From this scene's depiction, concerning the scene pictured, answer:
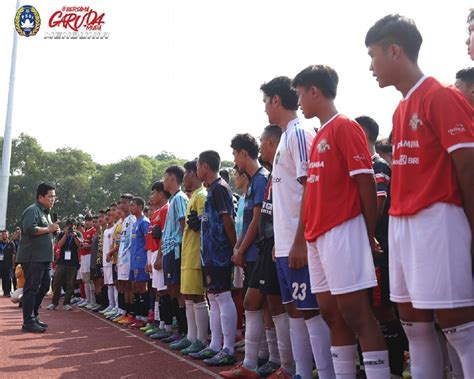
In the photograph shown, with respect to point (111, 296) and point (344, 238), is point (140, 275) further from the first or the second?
point (344, 238)

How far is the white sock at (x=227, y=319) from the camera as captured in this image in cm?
550

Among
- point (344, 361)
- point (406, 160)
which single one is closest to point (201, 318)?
point (344, 361)

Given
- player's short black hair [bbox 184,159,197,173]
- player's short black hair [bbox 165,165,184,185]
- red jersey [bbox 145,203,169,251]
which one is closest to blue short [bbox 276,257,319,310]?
player's short black hair [bbox 184,159,197,173]

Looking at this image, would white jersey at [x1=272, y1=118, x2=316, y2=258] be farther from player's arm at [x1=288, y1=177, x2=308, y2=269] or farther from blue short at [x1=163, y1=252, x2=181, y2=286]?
blue short at [x1=163, y1=252, x2=181, y2=286]

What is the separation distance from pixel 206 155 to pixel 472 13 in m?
3.46

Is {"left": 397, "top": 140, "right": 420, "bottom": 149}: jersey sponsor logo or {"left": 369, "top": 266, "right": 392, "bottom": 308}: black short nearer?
{"left": 397, "top": 140, "right": 420, "bottom": 149}: jersey sponsor logo

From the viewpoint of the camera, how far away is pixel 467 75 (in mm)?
3615

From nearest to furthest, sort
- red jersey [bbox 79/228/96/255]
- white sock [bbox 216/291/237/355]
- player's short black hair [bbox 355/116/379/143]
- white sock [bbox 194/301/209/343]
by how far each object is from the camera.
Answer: player's short black hair [bbox 355/116/379/143]
white sock [bbox 216/291/237/355]
white sock [bbox 194/301/209/343]
red jersey [bbox 79/228/96/255]

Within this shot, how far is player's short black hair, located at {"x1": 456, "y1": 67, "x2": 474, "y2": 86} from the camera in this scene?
3590 millimetres

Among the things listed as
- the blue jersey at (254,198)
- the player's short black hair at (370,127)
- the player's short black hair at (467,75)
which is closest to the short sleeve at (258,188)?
the blue jersey at (254,198)

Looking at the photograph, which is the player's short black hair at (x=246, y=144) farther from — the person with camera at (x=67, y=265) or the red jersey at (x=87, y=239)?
the red jersey at (x=87, y=239)

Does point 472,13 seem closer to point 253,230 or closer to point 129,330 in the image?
point 253,230

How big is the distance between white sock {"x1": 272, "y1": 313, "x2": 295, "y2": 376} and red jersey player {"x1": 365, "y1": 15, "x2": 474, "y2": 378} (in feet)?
5.76

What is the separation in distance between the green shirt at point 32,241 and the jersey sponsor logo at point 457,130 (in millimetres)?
7205
